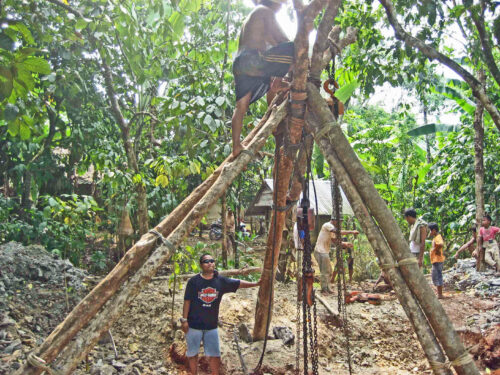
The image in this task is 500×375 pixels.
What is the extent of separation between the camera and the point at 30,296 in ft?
17.6

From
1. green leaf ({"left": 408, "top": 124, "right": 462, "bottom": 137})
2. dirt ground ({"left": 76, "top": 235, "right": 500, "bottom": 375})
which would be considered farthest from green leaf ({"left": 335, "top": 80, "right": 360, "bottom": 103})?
dirt ground ({"left": 76, "top": 235, "right": 500, "bottom": 375})

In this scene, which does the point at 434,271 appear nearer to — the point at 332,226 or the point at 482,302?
the point at 482,302

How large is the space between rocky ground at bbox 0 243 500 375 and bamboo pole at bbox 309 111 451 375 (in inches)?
102

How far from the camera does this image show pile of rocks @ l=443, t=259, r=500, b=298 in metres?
7.15

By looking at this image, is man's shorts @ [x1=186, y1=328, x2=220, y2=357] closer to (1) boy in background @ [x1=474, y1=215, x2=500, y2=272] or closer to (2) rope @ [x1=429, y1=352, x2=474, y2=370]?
(2) rope @ [x1=429, y1=352, x2=474, y2=370]

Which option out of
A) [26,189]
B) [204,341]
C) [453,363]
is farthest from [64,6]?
[26,189]

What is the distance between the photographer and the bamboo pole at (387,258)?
242 cm

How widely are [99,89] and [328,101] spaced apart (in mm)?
6606

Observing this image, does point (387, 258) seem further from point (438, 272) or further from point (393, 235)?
point (438, 272)

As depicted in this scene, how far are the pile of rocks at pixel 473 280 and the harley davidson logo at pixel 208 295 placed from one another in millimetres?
5606

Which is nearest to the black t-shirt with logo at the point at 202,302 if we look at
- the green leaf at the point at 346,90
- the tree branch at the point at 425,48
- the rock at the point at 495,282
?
the tree branch at the point at 425,48

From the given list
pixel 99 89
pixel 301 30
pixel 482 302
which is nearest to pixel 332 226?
pixel 482 302

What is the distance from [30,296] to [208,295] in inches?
118

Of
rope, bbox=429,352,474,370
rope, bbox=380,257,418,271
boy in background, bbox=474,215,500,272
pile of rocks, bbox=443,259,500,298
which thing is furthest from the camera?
boy in background, bbox=474,215,500,272
